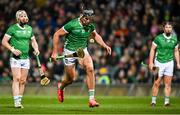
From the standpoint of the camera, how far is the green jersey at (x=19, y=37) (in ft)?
71.6

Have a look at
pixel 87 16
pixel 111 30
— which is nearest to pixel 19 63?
pixel 87 16

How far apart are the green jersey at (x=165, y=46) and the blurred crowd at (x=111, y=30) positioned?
8224 mm

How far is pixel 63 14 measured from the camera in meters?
37.8

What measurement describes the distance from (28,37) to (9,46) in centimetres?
72

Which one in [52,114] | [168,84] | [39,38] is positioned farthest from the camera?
[39,38]

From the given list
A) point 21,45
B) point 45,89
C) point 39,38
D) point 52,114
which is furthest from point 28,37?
point 39,38

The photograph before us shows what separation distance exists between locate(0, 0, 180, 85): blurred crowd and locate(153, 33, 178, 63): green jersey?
27.0 feet

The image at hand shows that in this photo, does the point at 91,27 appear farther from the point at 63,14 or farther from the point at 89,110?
the point at 63,14

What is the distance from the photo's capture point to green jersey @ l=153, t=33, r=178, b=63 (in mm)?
24406

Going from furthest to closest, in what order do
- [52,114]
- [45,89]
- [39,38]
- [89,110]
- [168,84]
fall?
[39,38] → [45,89] → [168,84] → [89,110] → [52,114]

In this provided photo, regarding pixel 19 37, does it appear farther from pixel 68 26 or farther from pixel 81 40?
pixel 81 40

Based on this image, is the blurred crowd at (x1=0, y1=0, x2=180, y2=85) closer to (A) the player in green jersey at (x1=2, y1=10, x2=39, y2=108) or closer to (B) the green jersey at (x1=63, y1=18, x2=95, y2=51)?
(B) the green jersey at (x1=63, y1=18, x2=95, y2=51)

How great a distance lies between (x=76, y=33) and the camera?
22000mm

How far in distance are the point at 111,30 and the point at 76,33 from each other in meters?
14.3
